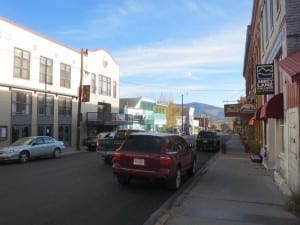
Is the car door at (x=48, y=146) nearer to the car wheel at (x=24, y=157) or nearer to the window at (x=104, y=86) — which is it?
the car wheel at (x=24, y=157)

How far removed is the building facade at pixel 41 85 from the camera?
105 feet

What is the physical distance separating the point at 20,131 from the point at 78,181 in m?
20.9

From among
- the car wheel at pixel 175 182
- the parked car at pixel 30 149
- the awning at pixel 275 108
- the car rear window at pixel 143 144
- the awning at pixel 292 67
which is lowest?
the car wheel at pixel 175 182

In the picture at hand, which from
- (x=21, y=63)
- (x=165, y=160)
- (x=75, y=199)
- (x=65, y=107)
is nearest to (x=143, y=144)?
(x=165, y=160)

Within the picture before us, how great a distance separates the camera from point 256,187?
13.5m

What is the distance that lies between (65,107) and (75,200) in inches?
1224

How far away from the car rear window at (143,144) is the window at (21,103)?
22.0 metres

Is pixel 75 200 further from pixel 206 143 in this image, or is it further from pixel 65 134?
pixel 65 134

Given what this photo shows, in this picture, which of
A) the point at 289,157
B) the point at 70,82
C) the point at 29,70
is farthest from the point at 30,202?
the point at 70,82

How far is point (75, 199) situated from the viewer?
424 inches

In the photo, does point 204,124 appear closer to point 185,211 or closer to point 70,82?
point 70,82

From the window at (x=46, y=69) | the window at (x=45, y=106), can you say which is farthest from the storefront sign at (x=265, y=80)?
the window at (x=46, y=69)

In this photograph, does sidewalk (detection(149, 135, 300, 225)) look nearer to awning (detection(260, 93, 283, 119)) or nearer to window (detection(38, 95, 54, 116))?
awning (detection(260, 93, 283, 119))

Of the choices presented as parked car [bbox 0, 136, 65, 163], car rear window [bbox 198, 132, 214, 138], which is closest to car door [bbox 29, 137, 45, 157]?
parked car [bbox 0, 136, 65, 163]
